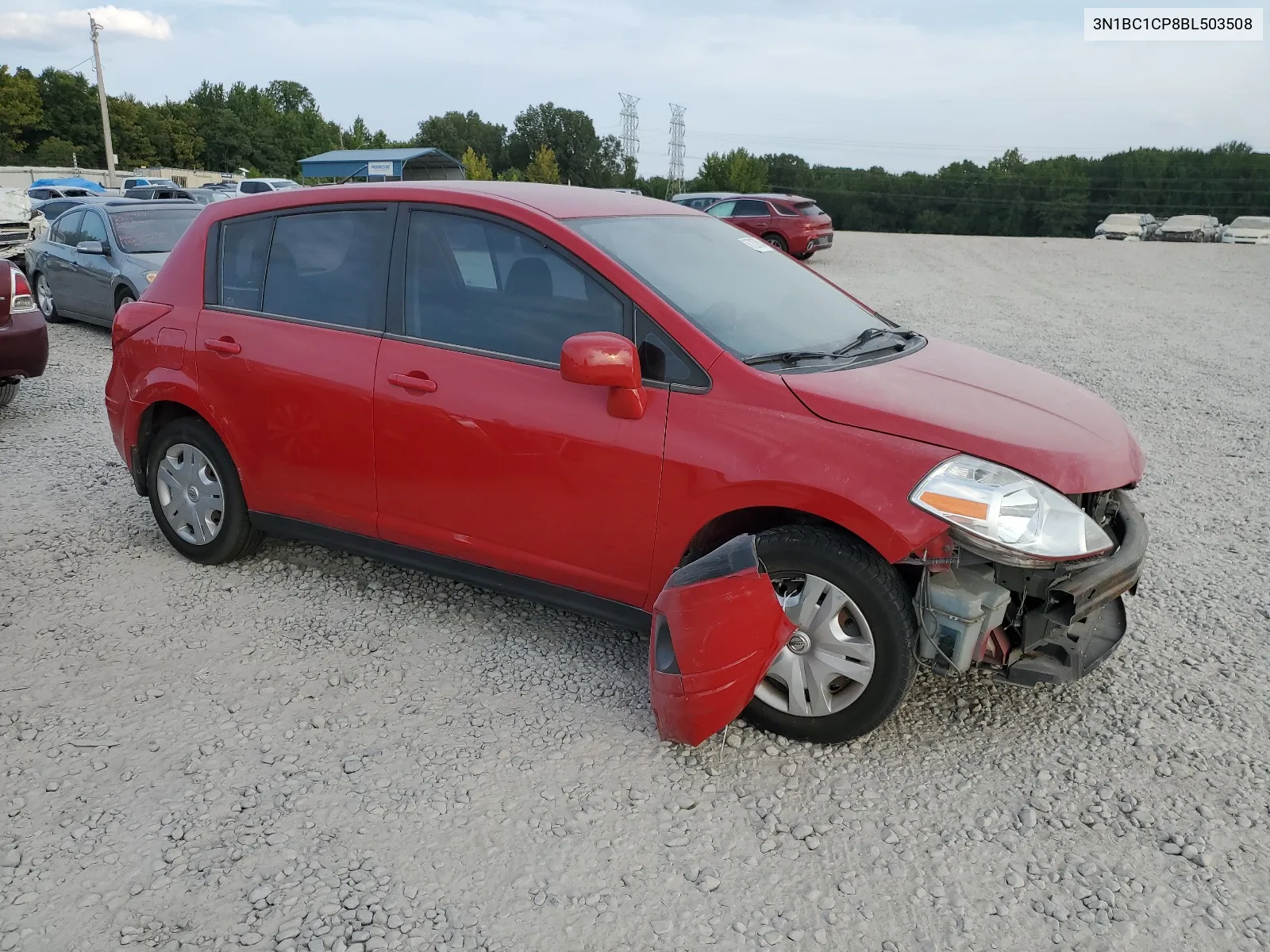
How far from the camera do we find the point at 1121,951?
244 cm

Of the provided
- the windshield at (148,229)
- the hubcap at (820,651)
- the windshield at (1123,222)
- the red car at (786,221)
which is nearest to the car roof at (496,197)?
the hubcap at (820,651)

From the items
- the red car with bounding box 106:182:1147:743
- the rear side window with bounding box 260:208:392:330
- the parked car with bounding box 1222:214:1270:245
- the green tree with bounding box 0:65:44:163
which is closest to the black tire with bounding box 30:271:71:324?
the red car with bounding box 106:182:1147:743

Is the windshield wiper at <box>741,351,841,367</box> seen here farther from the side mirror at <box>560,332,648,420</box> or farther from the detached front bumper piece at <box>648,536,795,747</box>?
the detached front bumper piece at <box>648,536,795,747</box>

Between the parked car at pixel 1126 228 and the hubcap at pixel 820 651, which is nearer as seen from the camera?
the hubcap at pixel 820 651

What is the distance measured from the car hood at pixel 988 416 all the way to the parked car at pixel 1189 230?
3554 cm

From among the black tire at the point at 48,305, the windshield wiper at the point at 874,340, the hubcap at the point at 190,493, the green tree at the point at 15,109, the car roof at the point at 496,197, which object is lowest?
the black tire at the point at 48,305

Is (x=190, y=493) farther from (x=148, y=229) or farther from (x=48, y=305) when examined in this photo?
(x=48, y=305)

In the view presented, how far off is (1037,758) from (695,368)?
5.63 ft

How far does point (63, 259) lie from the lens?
38.3 ft

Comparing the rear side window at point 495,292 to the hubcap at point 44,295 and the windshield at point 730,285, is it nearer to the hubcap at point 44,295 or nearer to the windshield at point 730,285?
the windshield at point 730,285

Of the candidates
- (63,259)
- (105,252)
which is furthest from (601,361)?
(63,259)

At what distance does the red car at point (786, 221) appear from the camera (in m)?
22.0

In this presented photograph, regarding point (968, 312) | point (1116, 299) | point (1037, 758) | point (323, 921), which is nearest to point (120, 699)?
point (323, 921)

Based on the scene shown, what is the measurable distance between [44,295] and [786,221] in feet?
48.4
